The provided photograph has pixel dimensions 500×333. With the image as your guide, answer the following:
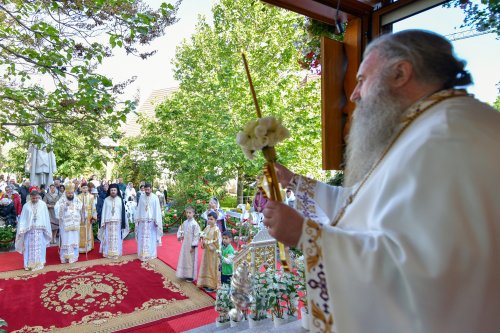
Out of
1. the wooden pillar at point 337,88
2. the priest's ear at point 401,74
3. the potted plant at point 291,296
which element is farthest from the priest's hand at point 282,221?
the potted plant at point 291,296

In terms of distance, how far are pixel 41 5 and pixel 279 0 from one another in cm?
256

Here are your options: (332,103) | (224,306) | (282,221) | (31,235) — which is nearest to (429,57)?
(282,221)

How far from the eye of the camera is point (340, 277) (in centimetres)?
116

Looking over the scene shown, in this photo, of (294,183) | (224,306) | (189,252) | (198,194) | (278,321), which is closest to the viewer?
(294,183)

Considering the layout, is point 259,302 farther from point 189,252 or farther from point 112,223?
point 112,223

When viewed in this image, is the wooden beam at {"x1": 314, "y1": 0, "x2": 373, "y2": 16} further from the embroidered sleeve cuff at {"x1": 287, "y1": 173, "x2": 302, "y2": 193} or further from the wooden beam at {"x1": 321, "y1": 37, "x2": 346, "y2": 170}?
the embroidered sleeve cuff at {"x1": 287, "y1": 173, "x2": 302, "y2": 193}

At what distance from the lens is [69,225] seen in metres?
8.73

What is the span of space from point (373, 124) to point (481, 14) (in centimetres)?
221

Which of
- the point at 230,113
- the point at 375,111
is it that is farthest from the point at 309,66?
the point at 230,113

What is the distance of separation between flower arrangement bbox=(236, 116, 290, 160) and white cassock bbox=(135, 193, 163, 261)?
811 cm

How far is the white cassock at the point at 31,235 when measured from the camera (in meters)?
8.03

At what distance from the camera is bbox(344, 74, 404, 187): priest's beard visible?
149cm

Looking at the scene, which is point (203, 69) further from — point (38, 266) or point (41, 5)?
point (41, 5)

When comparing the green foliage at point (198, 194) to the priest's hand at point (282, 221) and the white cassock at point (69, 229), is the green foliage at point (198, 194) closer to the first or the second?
the white cassock at point (69, 229)
